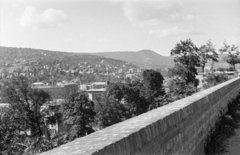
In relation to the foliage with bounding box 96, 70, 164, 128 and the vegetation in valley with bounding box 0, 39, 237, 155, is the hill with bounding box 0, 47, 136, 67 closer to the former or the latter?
the foliage with bounding box 96, 70, 164, 128

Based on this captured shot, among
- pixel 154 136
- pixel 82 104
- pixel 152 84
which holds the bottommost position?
pixel 82 104

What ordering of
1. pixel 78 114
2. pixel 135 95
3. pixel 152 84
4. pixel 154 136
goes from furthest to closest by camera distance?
pixel 152 84 < pixel 135 95 < pixel 78 114 < pixel 154 136

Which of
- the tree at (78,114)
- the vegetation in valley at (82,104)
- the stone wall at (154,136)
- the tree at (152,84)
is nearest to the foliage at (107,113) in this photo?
the vegetation in valley at (82,104)

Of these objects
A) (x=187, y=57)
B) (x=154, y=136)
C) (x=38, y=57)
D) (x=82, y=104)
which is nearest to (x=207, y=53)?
(x=187, y=57)

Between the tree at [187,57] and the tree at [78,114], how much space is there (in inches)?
722

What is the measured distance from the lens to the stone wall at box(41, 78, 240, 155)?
9.46ft

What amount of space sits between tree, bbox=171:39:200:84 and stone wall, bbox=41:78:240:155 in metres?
39.5

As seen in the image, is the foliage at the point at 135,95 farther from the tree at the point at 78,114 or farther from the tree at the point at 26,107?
the tree at the point at 26,107

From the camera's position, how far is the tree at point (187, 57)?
45938mm

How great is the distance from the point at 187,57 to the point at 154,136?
44107mm

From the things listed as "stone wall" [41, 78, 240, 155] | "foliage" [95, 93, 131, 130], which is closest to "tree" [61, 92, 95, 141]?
"foliage" [95, 93, 131, 130]

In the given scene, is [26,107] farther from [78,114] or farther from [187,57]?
[187,57]

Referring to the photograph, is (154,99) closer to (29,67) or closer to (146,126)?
(146,126)

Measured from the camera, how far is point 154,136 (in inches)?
154
